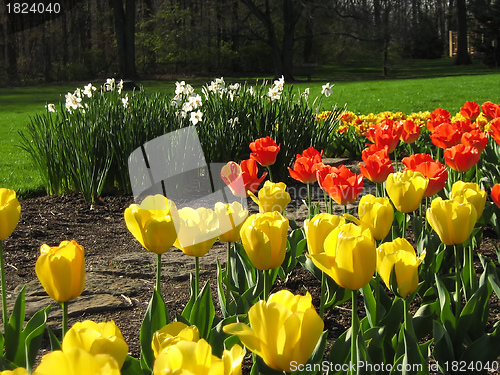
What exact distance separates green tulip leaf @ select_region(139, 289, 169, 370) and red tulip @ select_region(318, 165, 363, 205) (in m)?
0.80

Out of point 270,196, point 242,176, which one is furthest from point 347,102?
point 270,196

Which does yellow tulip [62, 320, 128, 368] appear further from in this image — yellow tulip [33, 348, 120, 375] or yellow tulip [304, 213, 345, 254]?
yellow tulip [304, 213, 345, 254]

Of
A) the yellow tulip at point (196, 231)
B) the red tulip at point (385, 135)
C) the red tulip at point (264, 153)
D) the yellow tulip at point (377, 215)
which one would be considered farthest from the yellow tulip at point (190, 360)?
the red tulip at point (385, 135)

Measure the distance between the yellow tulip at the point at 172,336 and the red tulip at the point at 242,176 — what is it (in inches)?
50.1

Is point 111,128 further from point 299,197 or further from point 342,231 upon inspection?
point 342,231

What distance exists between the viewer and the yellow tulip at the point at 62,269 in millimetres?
1098

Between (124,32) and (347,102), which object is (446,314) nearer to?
(347,102)

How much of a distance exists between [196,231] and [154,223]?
137mm

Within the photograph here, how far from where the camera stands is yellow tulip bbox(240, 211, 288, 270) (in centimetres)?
123

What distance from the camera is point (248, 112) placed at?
4930 millimetres

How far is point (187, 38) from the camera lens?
24547mm

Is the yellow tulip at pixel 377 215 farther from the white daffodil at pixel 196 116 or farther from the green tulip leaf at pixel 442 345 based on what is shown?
the white daffodil at pixel 196 116

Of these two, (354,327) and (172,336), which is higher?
(172,336)

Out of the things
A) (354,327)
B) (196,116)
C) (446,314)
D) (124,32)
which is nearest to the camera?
(354,327)
